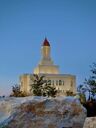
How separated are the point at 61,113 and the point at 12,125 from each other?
0.96 meters

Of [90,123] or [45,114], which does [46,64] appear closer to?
[45,114]

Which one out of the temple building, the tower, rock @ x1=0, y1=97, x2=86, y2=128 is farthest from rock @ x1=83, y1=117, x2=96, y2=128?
the tower

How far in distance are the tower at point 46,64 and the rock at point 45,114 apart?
320 ft

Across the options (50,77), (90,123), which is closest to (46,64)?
(50,77)

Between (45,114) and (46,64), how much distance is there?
100 metres

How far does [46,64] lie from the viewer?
109 m

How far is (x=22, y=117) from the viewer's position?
8.82m

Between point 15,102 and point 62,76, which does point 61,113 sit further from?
point 62,76

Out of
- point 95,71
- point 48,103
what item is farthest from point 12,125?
point 95,71

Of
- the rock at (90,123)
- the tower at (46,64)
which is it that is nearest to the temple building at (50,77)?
the tower at (46,64)

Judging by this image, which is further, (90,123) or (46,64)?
(46,64)

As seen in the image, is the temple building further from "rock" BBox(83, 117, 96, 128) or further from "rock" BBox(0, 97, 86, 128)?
"rock" BBox(83, 117, 96, 128)

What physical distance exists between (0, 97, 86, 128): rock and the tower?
9757 centimetres

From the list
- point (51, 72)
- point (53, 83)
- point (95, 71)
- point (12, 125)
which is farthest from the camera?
point (51, 72)
